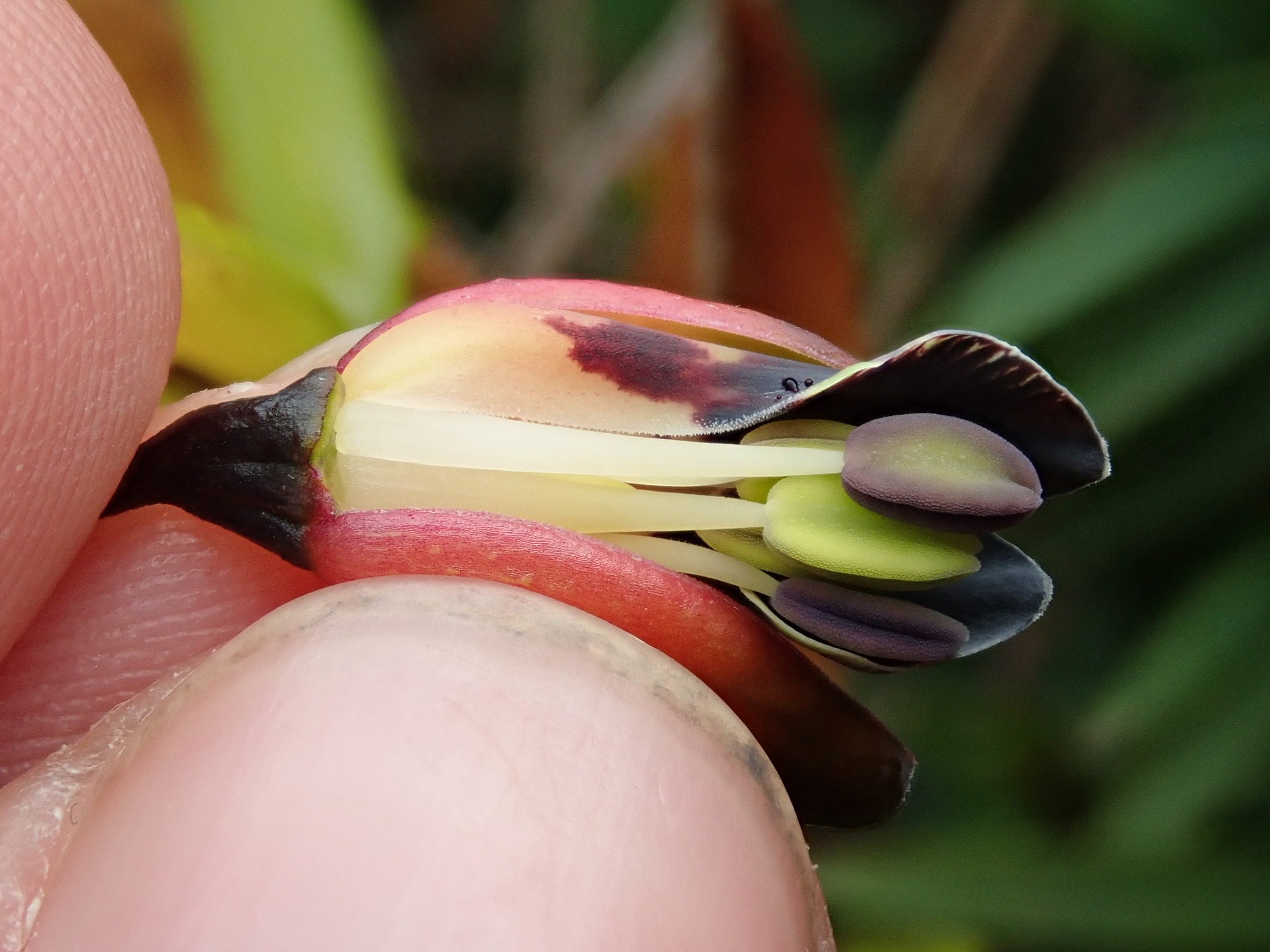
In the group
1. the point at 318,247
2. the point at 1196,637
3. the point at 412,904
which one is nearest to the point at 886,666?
the point at 412,904

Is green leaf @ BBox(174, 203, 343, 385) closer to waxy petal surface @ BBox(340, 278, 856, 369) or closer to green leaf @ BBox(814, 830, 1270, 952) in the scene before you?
waxy petal surface @ BBox(340, 278, 856, 369)

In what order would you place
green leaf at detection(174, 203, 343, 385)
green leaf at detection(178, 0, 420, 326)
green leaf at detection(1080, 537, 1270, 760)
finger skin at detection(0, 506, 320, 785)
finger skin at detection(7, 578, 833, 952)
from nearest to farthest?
finger skin at detection(7, 578, 833, 952) < finger skin at detection(0, 506, 320, 785) < green leaf at detection(174, 203, 343, 385) < green leaf at detection(178, 0, 420, 326) < green leaf at detection(1080, 537, 1270, 760)

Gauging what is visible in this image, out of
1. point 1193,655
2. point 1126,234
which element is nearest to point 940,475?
point 1126,234

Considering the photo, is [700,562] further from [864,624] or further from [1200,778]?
[1200,778]

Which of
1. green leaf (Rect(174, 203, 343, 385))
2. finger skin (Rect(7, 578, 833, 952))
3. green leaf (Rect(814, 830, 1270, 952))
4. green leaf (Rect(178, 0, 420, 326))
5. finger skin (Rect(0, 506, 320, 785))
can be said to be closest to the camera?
finger skin (Rect(7, 578, 833, 952))

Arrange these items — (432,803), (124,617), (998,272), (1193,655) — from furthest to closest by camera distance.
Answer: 1. (1193,655)
2. (998,272)
3. (124,617)
4. (432,803)

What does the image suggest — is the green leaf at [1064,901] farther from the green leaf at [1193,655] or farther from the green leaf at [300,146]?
the green leaf at [300,146]

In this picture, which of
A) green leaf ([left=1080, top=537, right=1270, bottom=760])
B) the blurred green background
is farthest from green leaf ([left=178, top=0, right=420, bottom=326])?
green leaf ([left=1080, top=537, right=1270, bottom=760])
